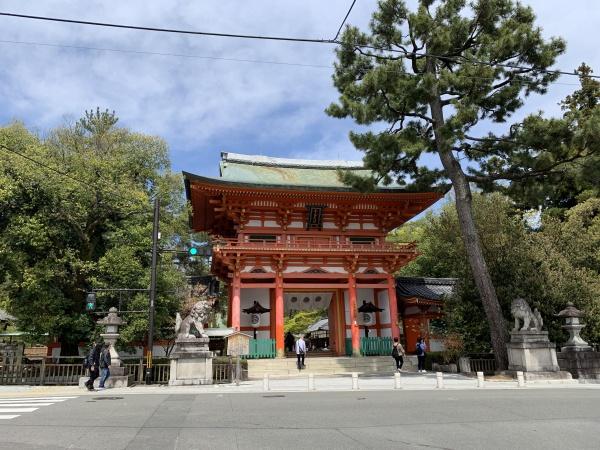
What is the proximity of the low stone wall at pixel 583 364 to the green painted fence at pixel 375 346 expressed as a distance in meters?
7.72

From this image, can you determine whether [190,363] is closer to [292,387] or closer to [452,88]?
[292,387]

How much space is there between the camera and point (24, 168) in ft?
54.1

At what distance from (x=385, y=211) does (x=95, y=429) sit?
19299 mm

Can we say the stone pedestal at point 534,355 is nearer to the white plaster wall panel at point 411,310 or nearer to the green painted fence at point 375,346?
the green painted fence at point 375,346

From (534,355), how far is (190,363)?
12.1 m

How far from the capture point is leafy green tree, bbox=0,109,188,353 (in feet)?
54.1

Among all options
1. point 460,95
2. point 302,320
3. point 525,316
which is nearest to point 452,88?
point 460,95

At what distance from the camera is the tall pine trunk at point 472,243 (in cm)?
1630

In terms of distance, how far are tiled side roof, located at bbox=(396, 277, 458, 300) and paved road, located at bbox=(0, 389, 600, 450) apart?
13633 millimetres

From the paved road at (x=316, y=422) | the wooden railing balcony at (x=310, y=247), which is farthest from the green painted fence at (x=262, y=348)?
the paved road at (x=316, y=422)

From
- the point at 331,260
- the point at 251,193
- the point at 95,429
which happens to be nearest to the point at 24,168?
the point at 251,193

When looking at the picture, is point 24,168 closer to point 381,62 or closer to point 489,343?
point 381,62

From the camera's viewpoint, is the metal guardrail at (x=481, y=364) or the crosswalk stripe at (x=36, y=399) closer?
the crosswalk stripe at (x=36, y=399)

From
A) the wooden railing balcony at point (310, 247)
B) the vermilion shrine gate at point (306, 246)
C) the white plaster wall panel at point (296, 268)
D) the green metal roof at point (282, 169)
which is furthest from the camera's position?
the green metal roof at point (282, 169)
